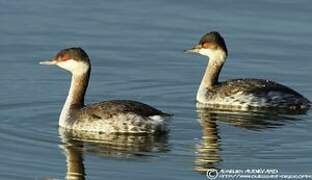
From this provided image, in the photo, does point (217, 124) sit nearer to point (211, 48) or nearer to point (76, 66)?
point (76, 66)

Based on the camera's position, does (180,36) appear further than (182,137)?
Yes

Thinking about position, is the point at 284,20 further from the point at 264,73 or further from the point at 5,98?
the point at 5,98

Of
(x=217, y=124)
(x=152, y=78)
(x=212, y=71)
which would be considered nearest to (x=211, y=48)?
(x=212, y=71)

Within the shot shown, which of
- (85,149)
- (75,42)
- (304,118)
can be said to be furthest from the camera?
(75,42)

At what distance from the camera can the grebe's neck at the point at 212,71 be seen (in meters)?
17.1

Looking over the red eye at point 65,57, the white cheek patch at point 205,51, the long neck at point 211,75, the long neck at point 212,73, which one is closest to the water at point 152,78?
the long neck at point 211,75

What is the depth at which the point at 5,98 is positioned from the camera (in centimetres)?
1620

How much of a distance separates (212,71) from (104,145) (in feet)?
12.5

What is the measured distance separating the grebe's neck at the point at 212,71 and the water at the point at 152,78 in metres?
0.22

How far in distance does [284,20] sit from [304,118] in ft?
16.6

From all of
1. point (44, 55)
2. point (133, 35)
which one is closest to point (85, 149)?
point (44, 55)

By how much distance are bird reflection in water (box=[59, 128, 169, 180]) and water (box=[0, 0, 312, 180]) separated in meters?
0.01

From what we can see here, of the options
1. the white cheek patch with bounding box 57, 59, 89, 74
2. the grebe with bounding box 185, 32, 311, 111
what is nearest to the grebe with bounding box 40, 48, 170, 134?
the white cheek patch with bounding box 57, 59, 89, 74

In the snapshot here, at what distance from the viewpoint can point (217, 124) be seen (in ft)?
50.6
